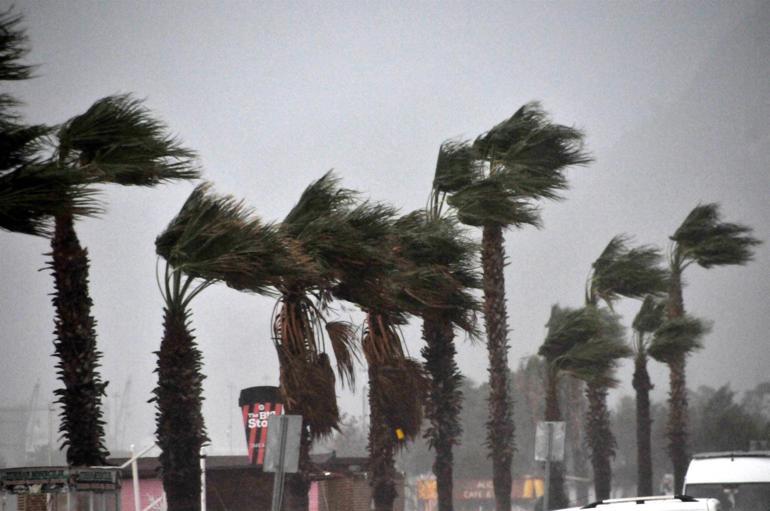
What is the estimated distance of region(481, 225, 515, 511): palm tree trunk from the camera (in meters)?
36.5

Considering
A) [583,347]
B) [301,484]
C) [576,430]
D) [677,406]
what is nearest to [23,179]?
[301,484]

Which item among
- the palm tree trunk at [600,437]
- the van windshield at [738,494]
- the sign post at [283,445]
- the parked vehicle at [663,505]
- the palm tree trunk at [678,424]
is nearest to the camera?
the parked vehicle at [663,505]

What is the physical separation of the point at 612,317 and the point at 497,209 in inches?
742

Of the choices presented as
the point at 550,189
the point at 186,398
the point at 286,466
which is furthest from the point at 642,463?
the point at 286,466

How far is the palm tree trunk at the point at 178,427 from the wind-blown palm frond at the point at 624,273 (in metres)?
28.5

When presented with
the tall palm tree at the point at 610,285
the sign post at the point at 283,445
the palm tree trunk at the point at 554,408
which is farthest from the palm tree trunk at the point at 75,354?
the tall palm tree at the point at 610,285

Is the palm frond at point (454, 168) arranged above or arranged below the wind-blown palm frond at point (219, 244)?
above

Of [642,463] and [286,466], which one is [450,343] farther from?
[642,463]

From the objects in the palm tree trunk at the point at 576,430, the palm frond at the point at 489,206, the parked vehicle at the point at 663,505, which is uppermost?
the palm frond at the point at 489,206

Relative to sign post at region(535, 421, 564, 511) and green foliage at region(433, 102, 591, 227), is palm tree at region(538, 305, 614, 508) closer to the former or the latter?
green foliage at region(433, 102, 591, 227)

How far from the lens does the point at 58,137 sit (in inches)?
778

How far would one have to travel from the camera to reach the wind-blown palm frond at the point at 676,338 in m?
49.0

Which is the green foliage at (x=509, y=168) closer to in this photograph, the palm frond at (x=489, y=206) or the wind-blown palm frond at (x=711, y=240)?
the palm frond at (x=489, y=206)

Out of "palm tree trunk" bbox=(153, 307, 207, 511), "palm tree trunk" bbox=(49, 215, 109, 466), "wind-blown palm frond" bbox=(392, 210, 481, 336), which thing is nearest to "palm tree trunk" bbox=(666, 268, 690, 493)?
"wind-blown palm frond" bbox=(392, 210, 481, 336)
